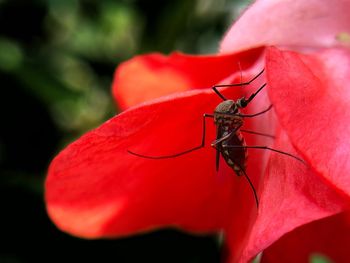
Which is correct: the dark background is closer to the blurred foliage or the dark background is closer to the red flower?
the blurred foliage

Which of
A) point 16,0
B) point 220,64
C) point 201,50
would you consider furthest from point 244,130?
point 16,0

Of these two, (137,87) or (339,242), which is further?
(137,87)

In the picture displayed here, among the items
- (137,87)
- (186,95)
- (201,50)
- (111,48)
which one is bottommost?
(111,48)

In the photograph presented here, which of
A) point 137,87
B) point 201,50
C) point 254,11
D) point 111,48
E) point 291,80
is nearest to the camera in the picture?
point 291,80

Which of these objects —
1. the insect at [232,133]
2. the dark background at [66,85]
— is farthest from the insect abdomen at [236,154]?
the dark background at [66,85]

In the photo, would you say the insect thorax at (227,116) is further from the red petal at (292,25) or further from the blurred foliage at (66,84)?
the blurred foliage at (66,84)

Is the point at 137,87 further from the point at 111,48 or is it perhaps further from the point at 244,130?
the point at 111,48

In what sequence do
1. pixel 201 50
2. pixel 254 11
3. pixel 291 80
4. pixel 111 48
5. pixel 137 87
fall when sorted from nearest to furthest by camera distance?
pixel 291 80, pixel 254 11, pixel 137 87, pixel 201 50, pixel 111 48

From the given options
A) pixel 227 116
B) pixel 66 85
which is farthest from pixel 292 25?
pixel 66 85
